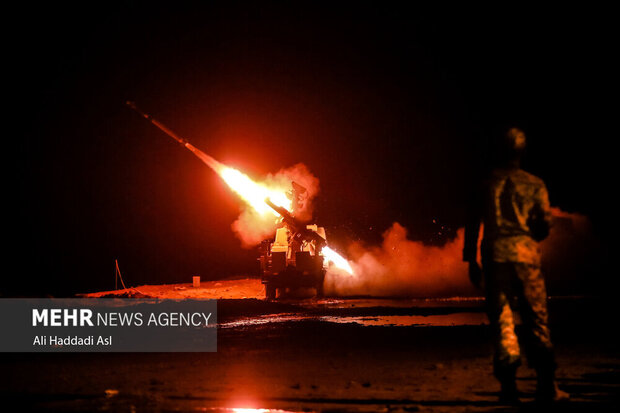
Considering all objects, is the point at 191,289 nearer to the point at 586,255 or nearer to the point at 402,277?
the point at 402,277

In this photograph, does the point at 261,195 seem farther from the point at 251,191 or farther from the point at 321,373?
the point at 321,373

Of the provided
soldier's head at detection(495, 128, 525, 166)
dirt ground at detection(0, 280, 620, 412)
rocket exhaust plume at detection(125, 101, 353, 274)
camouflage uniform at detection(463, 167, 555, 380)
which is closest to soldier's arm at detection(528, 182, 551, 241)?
camouflage uniform at detection(463, 167, 555, 380)

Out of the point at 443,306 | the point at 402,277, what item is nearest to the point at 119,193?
the point at 402,277

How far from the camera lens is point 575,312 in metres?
20.7

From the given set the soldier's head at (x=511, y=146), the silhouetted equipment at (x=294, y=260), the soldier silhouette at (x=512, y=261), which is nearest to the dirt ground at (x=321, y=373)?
the soldier silhouette at (x=512, y=261)

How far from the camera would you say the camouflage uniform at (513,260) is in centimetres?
732

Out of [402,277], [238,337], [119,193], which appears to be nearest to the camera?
[238,337]

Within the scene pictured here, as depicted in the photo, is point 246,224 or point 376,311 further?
point 246,224

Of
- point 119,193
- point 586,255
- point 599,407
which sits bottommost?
point 599,407

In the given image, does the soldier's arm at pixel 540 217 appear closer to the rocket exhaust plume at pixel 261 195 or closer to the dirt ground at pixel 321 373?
the dirt ground at pixel 321 373

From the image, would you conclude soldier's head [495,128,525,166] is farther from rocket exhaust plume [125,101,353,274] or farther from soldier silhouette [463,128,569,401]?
rocket exhaust plume [125,101,353,274]

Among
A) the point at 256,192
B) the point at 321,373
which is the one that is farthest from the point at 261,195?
the point at 321,373

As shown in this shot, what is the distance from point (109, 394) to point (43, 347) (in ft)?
20.8

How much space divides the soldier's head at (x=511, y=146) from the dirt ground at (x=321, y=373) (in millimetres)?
2347
